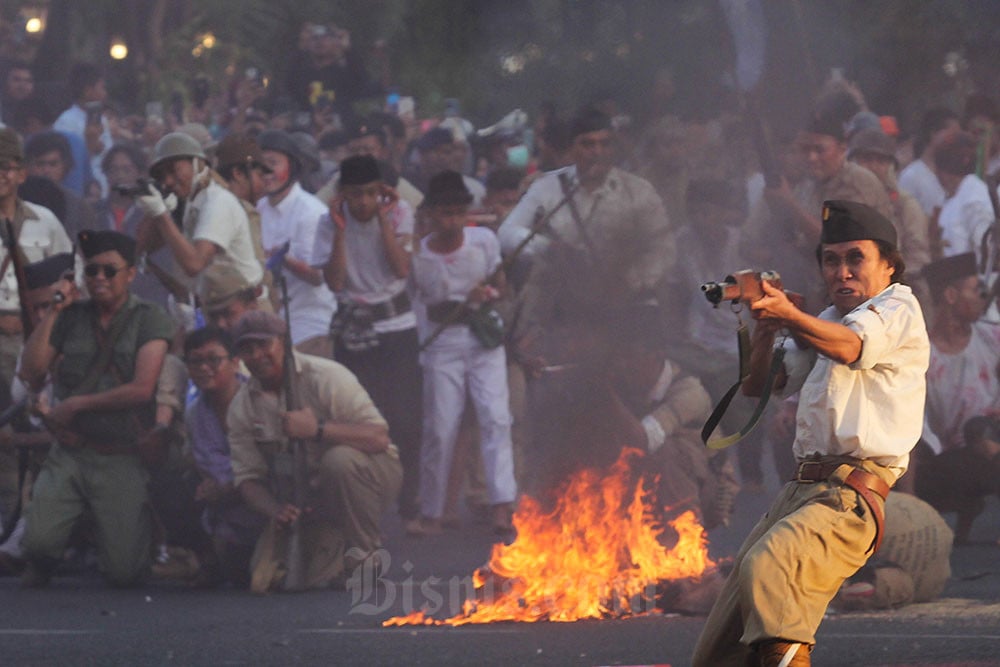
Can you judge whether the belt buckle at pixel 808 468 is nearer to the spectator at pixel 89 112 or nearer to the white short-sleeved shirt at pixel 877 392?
the white short-sleeved shirt at pixel 877 392

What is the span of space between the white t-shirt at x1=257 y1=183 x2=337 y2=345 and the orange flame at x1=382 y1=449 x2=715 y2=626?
2615mm

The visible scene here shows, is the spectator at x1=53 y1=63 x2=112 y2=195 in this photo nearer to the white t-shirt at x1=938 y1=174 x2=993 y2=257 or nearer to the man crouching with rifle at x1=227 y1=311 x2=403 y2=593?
the man crouching with rifle at x1=227 y1=311 x2=403 y2=593

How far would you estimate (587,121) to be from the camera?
31.1ft

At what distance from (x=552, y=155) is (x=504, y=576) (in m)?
3.21

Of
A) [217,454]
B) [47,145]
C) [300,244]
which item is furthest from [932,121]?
[47,145]

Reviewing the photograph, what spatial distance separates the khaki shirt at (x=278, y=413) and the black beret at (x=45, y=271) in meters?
1.44

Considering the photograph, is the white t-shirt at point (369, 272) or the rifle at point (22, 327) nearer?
the rifle at point (22, 327)

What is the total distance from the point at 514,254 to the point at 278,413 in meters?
1.95

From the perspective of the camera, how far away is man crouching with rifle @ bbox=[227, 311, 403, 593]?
7.86 metres

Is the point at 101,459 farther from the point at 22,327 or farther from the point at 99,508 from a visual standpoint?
the point at 22,327

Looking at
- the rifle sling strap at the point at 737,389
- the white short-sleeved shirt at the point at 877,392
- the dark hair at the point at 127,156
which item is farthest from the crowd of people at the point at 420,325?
the white short-sleeved shirt at the point at 877,392

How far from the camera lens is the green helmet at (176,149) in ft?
29.3

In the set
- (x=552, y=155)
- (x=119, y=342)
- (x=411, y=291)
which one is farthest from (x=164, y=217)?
(x=552, y=155)

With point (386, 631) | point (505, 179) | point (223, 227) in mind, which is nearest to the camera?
point (386, 631)
